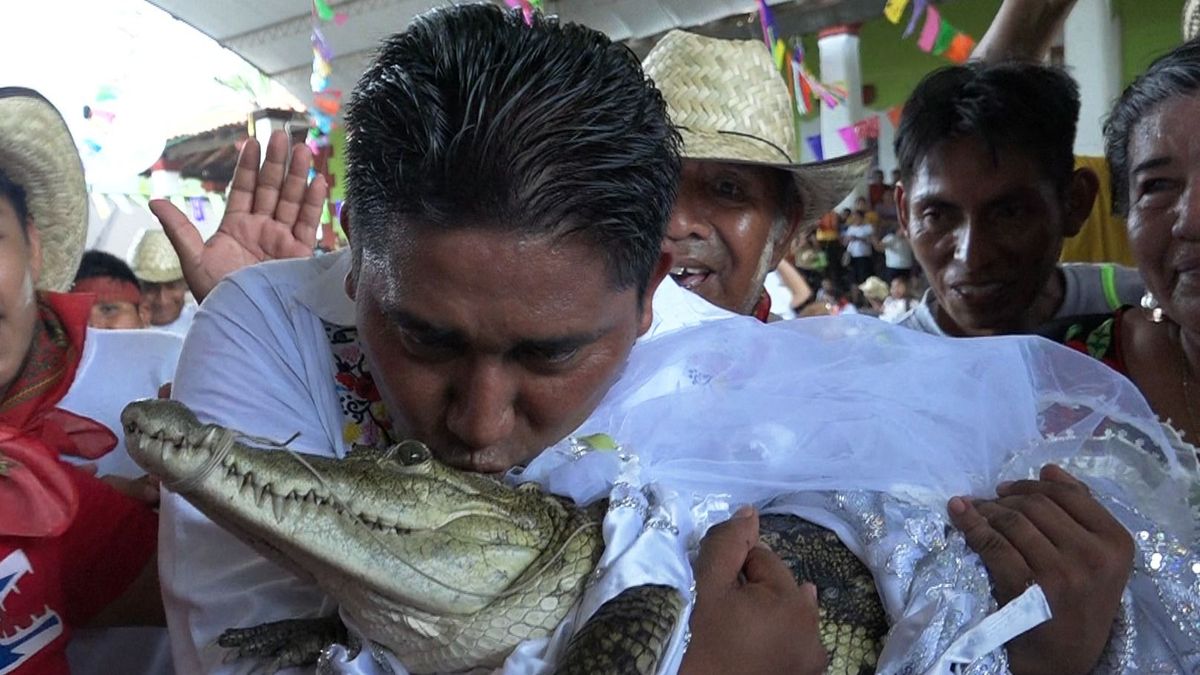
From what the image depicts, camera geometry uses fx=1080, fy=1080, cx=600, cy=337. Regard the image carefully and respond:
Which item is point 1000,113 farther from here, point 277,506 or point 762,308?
point 277,506

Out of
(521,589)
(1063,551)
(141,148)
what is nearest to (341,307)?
(521,589)

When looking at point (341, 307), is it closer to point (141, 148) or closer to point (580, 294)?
point (580, 294)

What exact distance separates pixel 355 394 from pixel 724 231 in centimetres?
97

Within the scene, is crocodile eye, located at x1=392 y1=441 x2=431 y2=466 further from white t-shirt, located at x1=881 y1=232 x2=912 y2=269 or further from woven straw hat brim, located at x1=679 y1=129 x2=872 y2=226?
white t-shirt, located at x1=881 y1=232 x2=912 y2=269

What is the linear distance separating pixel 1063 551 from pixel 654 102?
28.2 inches

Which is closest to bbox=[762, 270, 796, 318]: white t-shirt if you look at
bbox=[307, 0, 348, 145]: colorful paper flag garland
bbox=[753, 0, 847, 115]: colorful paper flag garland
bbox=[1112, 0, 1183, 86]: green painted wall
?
bbox=[753, 0, 847, 115]: colorful paper flag garland

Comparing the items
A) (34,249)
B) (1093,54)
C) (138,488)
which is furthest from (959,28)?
(138,488)

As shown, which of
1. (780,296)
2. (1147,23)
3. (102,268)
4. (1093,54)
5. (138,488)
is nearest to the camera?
(138,488)

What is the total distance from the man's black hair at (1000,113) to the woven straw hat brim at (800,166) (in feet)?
0.51

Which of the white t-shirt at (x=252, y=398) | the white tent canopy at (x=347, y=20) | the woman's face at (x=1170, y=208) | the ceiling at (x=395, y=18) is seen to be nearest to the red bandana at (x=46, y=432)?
the white t-shirt at (x=252, y=398)

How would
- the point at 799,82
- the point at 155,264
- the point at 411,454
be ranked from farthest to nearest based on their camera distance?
the point at 799,82, the point at 155,264, the point at 411,454

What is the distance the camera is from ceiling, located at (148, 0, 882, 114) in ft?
30.2

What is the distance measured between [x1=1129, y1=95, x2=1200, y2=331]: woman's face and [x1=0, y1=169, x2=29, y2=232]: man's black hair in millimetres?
1905

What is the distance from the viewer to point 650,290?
1370 millimetres
